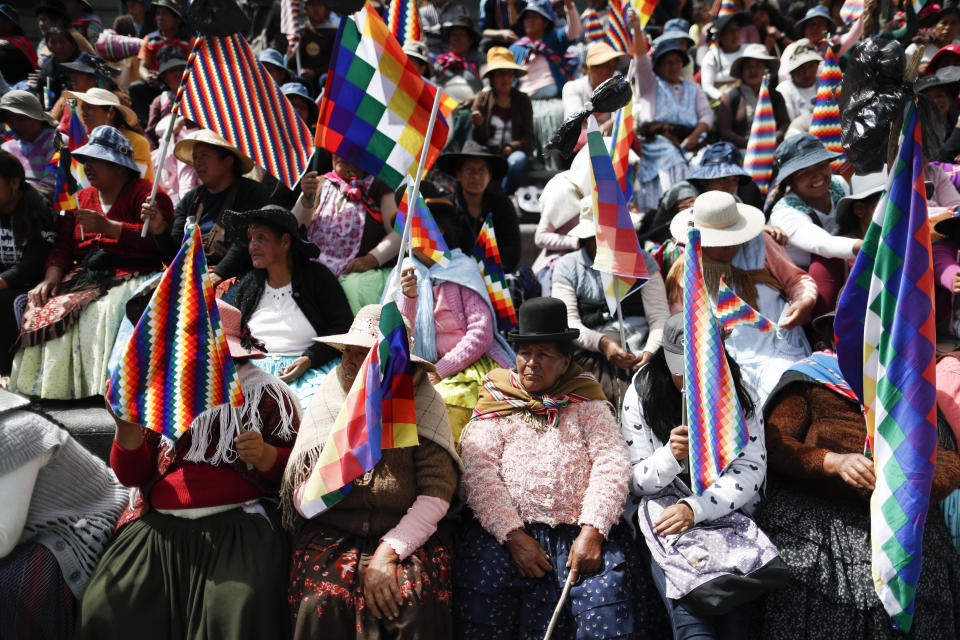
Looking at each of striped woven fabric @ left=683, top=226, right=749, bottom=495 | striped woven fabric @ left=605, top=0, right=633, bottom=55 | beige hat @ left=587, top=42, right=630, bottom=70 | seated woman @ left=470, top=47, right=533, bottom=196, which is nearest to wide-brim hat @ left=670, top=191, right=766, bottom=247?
striped woven fabric @ left=683, top=226, right=749, bottom=495

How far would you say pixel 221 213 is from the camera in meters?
5.46

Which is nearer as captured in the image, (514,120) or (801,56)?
(514,120)

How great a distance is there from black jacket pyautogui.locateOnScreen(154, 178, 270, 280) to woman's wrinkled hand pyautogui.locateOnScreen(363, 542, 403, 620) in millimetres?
2533

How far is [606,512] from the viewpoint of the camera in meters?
3.45

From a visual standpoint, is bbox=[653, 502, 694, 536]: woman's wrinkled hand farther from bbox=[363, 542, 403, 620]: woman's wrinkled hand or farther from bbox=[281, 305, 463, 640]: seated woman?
bbox=[363, 542, 403, 620]: woman's wrinkled hand

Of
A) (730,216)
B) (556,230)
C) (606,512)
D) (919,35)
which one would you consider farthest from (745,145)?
(606,512)

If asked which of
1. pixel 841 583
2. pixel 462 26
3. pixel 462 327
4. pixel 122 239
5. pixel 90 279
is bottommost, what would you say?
pixel 841 583

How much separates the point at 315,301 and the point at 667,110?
4.59 meters

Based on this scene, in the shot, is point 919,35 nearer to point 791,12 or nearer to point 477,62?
point 791,12

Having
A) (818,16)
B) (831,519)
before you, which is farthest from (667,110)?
(831,519)

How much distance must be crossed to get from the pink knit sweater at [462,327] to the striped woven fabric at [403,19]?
3.39m

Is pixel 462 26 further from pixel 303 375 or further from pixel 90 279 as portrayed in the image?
pixel 303 375

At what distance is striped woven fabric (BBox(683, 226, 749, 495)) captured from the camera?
3.28 meters

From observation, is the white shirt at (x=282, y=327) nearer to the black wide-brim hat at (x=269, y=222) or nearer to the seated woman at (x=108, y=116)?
the black wide-brim hat at (x=269, y=222)
